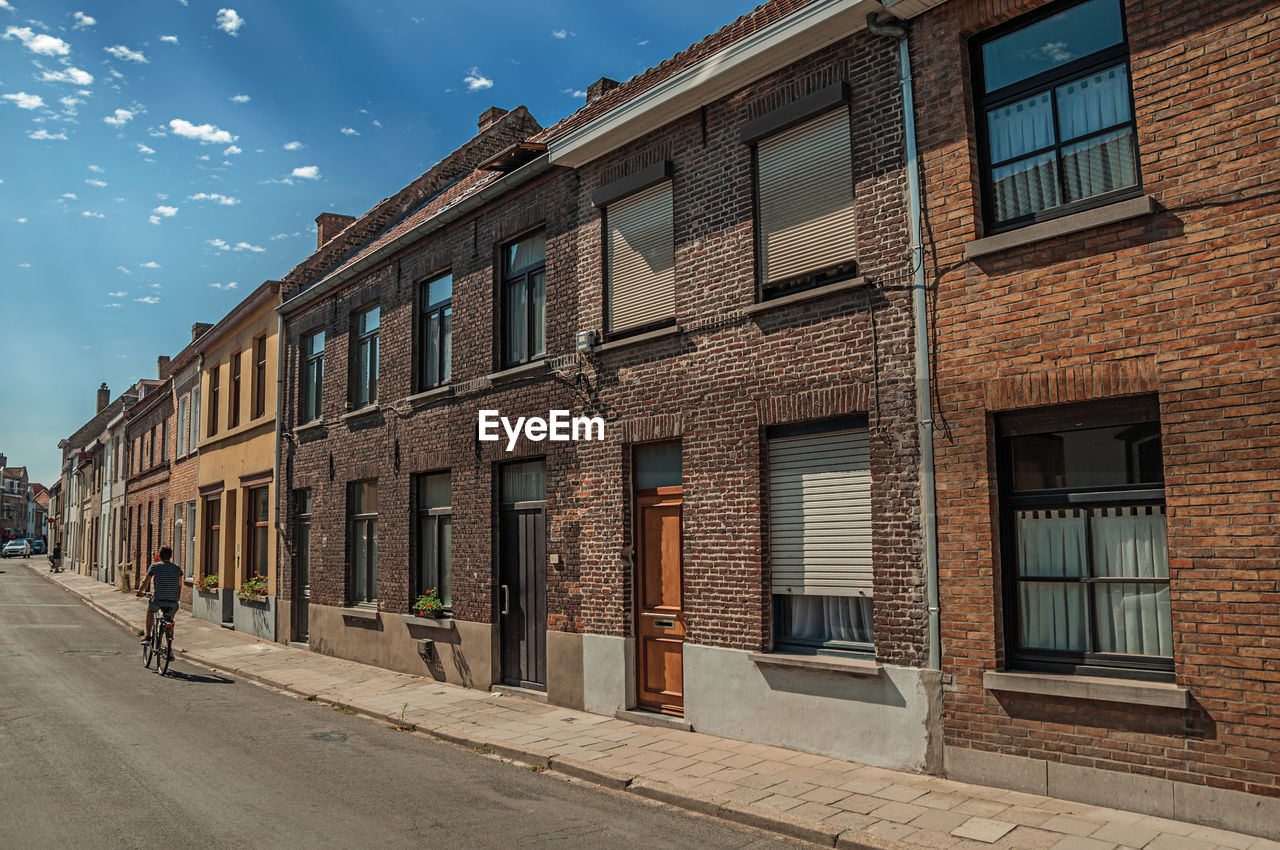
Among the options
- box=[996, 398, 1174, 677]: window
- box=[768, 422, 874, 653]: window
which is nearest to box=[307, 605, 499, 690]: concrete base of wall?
box=[768, 422, 874, 653]: window

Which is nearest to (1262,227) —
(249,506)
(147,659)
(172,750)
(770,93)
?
(770,93)

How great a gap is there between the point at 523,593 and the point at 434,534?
2691 mm

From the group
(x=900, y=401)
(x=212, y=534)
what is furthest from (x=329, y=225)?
(x=900, y=401)

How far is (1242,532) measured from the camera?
6.06 metres

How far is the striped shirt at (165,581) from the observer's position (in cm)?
1501

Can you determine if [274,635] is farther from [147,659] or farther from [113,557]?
[113,557]

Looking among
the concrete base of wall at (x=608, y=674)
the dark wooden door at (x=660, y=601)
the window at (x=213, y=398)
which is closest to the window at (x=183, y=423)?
the window at (x=213, y=398)

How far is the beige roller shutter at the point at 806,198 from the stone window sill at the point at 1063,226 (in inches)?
59.0

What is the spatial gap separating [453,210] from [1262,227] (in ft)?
35.0

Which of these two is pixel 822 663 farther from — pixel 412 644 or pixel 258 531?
pixel 258 531

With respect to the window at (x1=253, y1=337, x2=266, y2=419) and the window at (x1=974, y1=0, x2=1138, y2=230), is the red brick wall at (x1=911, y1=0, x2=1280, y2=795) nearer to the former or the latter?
the window at (x1=974, y1=0, x2=1138, y2=230)

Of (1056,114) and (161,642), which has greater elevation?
(1056,114)

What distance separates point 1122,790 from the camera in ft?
21.1

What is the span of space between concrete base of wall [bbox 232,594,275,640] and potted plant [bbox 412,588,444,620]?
261 inches
